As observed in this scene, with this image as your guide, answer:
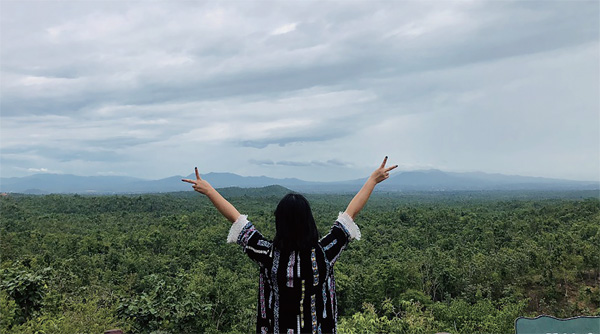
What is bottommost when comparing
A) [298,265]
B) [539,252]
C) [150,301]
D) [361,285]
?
[361,285]

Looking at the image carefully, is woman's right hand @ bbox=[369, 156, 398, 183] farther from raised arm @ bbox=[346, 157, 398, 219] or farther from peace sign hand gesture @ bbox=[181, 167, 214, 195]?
peace sign hand gesture @ bbox=[181, 167, 214, 195]

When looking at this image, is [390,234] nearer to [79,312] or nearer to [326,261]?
[79,312]

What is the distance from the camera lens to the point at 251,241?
1.57 meters

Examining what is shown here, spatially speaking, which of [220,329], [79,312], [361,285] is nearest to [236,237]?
[79,312]

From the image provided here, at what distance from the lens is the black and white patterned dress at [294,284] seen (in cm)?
147

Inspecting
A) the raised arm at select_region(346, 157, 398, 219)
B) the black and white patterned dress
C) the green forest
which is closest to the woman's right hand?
the raised arm at select_region(346, 157, 398, 219)

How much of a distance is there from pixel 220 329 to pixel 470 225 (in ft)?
68.2

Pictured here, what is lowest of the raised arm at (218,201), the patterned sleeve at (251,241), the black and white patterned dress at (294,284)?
the black and white patterned dress at (294,284)

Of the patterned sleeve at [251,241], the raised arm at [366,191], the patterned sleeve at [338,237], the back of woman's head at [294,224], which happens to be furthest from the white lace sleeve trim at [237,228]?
the raised arm at [366,191]

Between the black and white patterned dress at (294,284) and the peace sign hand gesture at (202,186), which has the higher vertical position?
the peace sign hand gesture at (202,186)

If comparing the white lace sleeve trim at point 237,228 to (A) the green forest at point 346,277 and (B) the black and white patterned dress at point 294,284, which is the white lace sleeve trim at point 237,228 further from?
(A) the green forest at point 346,277

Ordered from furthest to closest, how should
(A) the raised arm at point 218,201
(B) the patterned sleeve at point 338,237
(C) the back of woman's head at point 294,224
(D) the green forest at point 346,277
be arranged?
(D) the green forest at point 346,277
(A) the raised arm at point 218,201
(B) the patterned sleeve at point 338,237
(C) the back of woman's head at point 294,224

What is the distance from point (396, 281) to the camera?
15297 millimetres

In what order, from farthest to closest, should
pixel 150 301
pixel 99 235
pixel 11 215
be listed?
pixel 11 215 → pixel 99 235 → pixel 150 301
